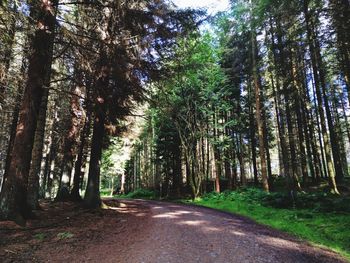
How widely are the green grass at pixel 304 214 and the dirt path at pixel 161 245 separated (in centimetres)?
101

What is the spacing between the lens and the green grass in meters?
6.61

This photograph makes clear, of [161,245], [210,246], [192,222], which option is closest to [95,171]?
[192,222]

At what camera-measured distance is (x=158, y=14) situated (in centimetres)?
944

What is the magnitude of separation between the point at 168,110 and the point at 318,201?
25.2 ft

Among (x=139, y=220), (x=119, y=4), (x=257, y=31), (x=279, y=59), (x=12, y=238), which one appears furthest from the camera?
(x=257, y=31)

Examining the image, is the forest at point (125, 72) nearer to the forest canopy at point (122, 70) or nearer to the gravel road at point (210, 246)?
the forest canopy at point (122, 70)

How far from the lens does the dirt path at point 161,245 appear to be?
4633mm

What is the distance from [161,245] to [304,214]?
20.0ft

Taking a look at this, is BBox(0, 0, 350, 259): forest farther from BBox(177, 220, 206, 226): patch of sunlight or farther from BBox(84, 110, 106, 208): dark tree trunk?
BBox(177, 220, 206, 226): patch of sunlight

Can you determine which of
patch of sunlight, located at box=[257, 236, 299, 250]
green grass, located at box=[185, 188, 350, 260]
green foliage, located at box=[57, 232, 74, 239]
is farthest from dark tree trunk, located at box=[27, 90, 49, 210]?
green grass, located at box=[185, 188, 350, 260]

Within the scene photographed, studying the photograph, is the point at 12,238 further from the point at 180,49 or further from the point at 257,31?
the point at 257,31

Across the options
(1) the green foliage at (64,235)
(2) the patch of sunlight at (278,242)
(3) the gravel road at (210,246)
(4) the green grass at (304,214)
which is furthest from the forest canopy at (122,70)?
(2) the patch of sunlight at (278,242)

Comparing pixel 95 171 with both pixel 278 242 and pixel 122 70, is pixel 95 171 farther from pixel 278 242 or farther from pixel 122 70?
pixel 278 242

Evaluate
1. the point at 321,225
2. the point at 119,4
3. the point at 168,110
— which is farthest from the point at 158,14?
the point at 321,225
